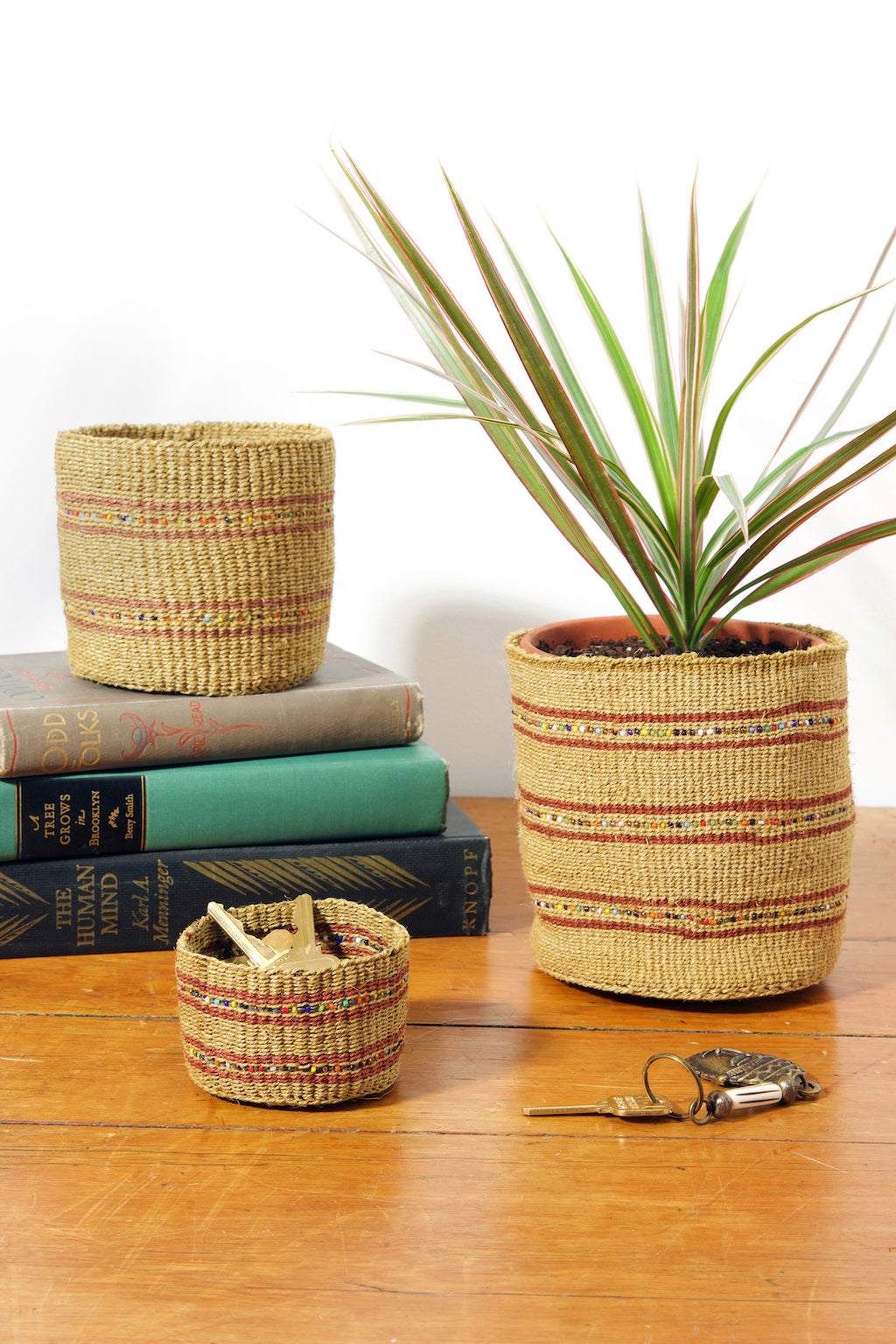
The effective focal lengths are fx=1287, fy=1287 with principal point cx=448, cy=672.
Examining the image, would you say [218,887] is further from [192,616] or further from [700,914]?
[700,914]

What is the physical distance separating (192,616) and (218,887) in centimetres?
18

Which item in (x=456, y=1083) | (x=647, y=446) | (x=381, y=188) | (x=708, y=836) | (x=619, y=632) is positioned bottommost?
(x=456, y=1083)

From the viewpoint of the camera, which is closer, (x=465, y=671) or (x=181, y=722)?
(x=181, y=722)

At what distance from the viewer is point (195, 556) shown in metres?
0.87

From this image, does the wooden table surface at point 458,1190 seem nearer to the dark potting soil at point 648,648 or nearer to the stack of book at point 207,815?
the stack of book at point 207,815

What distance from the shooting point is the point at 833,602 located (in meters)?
1.21

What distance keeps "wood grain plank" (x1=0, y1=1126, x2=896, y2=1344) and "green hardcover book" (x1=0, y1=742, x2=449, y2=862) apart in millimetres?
254

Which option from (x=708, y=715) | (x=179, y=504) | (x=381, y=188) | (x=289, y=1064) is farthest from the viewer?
(x=381, y=188)

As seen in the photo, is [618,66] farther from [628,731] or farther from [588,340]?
[628,731]

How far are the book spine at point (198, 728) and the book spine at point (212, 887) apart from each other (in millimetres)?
67

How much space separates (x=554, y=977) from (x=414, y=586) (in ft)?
1.58

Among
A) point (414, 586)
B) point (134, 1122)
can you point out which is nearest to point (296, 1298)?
point (134, 1122)

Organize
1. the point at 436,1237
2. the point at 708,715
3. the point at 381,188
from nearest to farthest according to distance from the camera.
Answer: the point at 436,1237, the point at 708,715, the point at 381,188

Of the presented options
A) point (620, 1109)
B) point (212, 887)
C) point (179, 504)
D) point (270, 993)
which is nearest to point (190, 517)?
point (179, 504)
